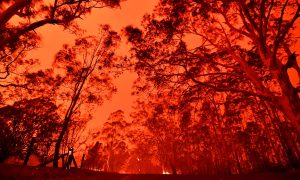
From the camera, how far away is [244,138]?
3572cm

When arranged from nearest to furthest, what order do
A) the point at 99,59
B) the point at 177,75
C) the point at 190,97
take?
1. the point at 177,75
2. the point at 190,97
3. the point at 99,59

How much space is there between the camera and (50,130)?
18703 mm

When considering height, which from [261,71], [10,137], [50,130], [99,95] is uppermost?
[99,95]

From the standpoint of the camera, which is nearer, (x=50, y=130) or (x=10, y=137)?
(x=10, y=137)

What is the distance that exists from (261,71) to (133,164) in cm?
9164

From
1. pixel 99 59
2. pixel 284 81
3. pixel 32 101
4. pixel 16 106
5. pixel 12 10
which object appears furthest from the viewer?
pixel 99 59

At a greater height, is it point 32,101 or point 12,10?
point 32,101

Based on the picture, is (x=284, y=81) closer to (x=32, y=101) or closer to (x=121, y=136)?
(x=32, y=101)

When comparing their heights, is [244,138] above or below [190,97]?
above

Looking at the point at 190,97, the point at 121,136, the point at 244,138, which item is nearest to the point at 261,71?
the point at 190,97

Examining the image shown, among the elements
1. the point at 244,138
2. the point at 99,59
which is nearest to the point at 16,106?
the point at 99,59

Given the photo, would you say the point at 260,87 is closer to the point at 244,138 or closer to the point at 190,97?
the point at 190,97

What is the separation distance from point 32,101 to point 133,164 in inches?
3367

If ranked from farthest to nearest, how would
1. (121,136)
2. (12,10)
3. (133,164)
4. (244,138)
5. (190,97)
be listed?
(133,164) → (121,136) → (244,138) → (190,97) → (12,10)
